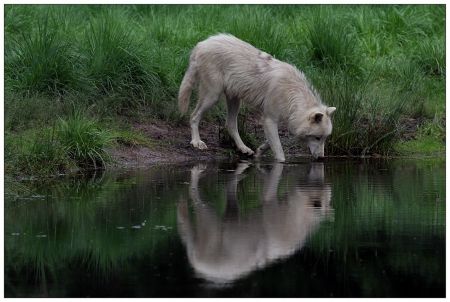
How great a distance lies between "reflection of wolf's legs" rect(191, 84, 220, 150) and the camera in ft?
51.7

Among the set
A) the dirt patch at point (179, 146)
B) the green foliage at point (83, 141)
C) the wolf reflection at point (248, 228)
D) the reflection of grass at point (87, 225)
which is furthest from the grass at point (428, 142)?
the reflection of grass at point (87, 225)

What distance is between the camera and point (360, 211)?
10.5 m

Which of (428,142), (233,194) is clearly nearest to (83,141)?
(233,194)

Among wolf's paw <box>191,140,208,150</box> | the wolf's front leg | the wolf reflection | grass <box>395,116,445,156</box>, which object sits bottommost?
grass <box>395,116,445,156</box>

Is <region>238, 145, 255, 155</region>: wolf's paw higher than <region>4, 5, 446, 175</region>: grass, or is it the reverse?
<region>4, 5, 446, 175</region>: grass

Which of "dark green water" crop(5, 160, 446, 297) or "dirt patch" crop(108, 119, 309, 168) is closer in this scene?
"dark green water" crop(5, 160, 446, 297)

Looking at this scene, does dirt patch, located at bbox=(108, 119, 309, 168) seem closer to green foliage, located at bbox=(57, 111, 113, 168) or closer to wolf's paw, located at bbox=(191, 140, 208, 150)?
wolf's paw, located at bbox=(191, 140, 208, 150)

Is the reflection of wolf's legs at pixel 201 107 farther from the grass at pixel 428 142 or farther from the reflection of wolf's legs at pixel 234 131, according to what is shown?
the grass at pixel 428 142

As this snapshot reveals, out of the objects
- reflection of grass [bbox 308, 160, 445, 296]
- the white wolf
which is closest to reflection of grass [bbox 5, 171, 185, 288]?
reflection of grass [bbox 308, 160, 445, 296]

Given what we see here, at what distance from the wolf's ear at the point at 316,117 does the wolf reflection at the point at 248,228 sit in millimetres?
1984

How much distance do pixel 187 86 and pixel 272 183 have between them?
12.0ft

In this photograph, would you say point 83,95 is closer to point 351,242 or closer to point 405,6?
point 351,242

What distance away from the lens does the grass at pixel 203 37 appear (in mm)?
15898

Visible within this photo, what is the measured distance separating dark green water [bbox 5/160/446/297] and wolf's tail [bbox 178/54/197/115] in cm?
257
